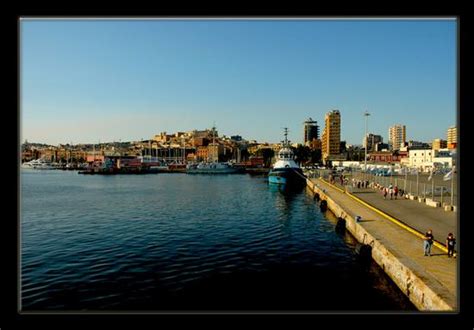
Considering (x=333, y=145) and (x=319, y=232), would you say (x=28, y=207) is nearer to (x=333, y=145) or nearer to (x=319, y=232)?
(x=319, y=232)

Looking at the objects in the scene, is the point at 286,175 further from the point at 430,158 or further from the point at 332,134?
the point at 332,134

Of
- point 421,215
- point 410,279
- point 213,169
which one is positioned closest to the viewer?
point 410,279

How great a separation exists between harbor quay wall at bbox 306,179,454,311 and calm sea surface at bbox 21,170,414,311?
0.49 m

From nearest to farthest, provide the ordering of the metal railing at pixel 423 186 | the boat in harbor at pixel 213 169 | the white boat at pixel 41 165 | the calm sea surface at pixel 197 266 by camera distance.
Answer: the calm sea surface at pixel 197 266
the metal railing at pixel 423 186
the boat in harbor at pixel 213 169
the white boat at pixel 41 165

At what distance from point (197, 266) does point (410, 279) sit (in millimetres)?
9496

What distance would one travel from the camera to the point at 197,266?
17.4 meters

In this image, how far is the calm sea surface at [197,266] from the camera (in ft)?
43.6

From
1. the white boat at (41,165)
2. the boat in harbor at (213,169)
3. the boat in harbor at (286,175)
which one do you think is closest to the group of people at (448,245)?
→ the boat in harbor at (286,175)

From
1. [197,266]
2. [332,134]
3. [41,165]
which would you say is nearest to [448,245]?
[197,266]

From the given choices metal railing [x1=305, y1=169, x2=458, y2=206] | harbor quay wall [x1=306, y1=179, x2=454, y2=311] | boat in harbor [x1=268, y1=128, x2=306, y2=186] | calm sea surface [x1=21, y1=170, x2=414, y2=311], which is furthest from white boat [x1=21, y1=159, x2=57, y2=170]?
harbor quay wall [x1=306, y1=179, x2=454, y2=311]

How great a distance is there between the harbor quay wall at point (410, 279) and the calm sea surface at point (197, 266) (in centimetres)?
49

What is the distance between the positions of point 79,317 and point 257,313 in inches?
89.5

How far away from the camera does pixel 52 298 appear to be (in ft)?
46.0

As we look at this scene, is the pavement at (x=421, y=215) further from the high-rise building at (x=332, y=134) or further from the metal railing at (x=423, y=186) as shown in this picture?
the high-rise building at (x=332, y=134)
